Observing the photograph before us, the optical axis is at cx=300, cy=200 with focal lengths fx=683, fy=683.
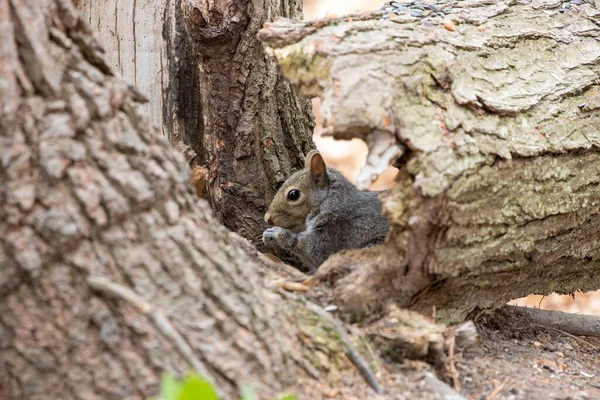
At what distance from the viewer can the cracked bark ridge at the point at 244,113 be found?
3.61 meters

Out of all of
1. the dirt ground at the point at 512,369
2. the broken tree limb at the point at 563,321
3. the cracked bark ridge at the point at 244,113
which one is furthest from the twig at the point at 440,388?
the cracked bark ridge at the point at 244,113

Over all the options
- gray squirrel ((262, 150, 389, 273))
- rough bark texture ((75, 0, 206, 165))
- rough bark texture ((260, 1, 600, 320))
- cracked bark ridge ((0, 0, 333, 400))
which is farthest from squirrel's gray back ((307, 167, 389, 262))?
cracked bark ridge ((0, 0, 333, 400))

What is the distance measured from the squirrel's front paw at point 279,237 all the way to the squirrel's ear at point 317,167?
343mm

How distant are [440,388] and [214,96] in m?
2.13

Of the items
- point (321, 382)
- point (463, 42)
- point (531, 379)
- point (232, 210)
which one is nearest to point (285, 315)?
point (321, 382)

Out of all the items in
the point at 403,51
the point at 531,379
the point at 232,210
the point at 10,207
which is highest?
the point at 403,51

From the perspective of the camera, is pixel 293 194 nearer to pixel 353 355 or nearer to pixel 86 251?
pixel 353 355

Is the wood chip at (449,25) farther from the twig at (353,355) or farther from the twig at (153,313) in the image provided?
the twig at (153,313)

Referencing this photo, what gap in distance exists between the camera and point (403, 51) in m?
2.75

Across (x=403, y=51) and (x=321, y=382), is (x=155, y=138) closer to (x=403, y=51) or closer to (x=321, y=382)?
(x=321, y=382)

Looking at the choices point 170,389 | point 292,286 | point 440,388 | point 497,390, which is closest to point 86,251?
point 170,389

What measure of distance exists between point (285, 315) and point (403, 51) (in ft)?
3.85

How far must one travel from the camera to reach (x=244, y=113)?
12.7ft

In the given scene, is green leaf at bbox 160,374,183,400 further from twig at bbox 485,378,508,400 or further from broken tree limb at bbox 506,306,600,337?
broken tree limb at bbox 506,306,600,337
